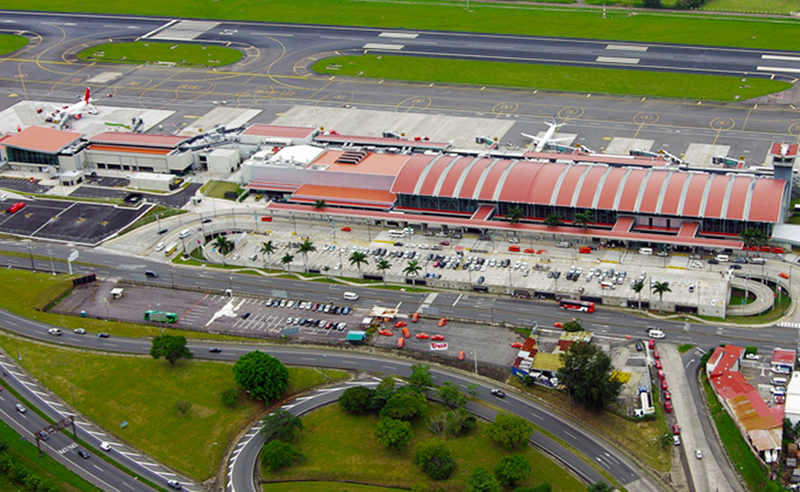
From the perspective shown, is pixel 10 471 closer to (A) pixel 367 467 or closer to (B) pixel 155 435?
(B) pixel 155 435

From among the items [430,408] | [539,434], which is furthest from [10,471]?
[539,434]

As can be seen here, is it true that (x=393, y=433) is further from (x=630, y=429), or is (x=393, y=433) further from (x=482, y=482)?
(x=630, y=429)

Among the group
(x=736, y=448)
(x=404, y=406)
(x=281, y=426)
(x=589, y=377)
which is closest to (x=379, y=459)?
(x=404, y=406)

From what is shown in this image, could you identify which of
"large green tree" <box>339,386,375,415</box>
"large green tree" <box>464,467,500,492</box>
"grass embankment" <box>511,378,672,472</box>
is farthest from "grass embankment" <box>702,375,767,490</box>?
"large green tree" <box>339,386,375,415</box>

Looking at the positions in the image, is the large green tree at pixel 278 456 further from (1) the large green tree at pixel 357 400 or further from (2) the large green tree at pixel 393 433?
(2) the large green tree at pixel 393 433

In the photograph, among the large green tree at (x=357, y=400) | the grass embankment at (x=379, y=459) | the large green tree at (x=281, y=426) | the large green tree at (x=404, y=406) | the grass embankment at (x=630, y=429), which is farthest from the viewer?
the large green tree at (x=357, y=400)

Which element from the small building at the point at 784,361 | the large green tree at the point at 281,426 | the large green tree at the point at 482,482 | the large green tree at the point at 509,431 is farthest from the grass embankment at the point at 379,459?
the small building at the point at 784,361
